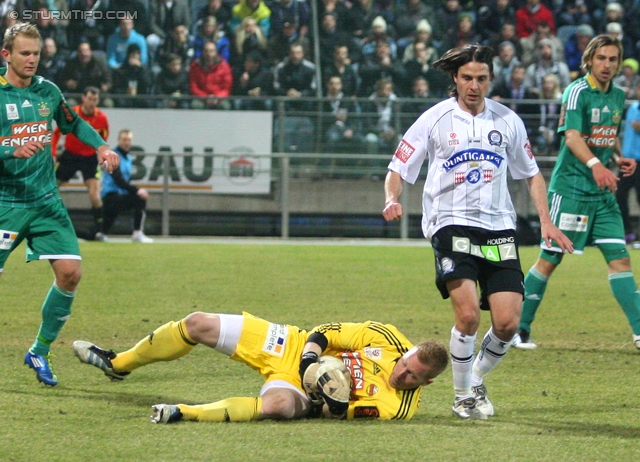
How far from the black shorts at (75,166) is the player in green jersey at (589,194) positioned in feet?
31.0

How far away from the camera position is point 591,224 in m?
8.02

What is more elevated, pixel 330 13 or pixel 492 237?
pixel 330 13

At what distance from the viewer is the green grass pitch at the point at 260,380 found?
484 cm

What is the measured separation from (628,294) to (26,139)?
15.2ft

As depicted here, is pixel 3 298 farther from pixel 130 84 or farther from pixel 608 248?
pixel 130 84

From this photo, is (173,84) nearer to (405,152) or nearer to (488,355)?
(405,152)

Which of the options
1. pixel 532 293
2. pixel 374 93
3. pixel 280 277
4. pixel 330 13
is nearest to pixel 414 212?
pixel 374 93

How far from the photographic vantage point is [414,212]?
18.5 meters

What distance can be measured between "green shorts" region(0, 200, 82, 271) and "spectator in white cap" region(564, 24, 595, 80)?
53.3ft

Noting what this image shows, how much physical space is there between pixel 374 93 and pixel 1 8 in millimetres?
7252

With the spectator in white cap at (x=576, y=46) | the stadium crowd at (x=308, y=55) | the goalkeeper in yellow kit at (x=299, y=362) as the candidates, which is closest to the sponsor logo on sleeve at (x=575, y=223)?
the goalkeeper in yellow kit at (x=299, y=362)

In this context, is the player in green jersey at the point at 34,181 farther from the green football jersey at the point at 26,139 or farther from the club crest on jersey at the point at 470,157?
the club crest on jersey at the point at 470,157

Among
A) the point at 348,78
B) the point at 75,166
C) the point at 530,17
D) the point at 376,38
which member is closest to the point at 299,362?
the point at 75,166

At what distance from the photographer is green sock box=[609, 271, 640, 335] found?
7945mm
